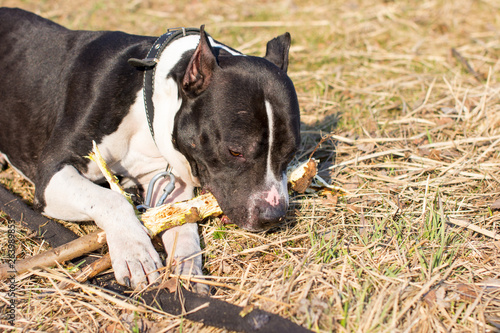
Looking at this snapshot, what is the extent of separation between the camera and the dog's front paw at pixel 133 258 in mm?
2908

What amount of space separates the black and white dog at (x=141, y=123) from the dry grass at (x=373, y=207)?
33cm

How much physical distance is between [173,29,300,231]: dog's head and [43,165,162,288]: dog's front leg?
58 centimetres

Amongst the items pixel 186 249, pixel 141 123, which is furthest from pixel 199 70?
pixel 186 249

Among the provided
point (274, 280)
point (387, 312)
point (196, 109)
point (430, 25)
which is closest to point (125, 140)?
point (196, 109)

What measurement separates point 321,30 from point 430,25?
1.81 meters

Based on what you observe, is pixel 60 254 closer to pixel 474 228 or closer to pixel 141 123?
pixel 141 123

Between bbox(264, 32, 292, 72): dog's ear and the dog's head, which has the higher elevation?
bbox(264, 32, 292, 72): dog's ear

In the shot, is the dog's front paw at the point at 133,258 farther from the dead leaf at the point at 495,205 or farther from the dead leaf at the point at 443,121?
the dead leaf at the point at 443,121

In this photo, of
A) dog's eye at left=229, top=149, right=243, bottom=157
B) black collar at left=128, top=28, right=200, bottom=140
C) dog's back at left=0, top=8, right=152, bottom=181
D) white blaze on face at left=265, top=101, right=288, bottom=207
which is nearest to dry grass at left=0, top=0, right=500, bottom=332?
white blaze on face at left=265, top=101, right=288, bottom=207

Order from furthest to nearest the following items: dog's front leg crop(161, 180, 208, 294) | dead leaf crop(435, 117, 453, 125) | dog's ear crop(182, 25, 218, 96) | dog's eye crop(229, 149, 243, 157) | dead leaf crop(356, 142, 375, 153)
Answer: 1. dead leaf crop(435, 117, 453, 125)
2. dead leaf crop(356, 142, 375, 153)
3. dog's ear crop(182, 25, 218, 96)
4. dog's eye crop(229, 149, 243, 157)
5. dog's front leg crop(161, 180, 208, 294)

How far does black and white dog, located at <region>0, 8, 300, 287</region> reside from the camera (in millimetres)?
3105

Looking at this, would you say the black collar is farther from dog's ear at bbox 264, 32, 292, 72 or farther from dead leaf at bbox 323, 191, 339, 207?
dead leaf at bbox 323, 191, 339, 207

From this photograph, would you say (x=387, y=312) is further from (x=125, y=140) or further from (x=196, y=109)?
(x=125, y=140)

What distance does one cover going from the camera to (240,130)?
3072mm
